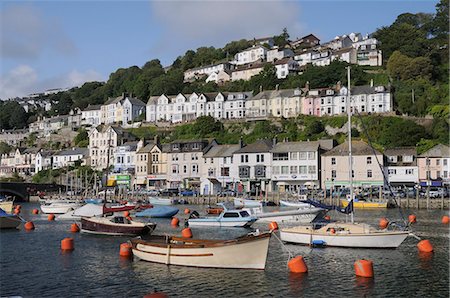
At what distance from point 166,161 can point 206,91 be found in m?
41.7

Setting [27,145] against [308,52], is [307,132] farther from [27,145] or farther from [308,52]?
[27,145]

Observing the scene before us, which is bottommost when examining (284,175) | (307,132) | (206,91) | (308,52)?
(284,175)

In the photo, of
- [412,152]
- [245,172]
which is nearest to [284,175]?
[245,172]

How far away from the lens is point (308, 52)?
483 ft

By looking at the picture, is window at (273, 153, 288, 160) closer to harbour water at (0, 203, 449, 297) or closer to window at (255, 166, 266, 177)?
window at (255, 166, 266, 177)

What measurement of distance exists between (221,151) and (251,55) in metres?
74.6

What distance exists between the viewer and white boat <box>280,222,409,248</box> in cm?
3184

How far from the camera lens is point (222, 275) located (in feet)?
82.1

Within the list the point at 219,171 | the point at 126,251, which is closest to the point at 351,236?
the point at 126,251

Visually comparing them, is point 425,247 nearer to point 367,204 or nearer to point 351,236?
point 351,236

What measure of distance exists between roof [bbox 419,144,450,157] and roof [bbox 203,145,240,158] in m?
33.4

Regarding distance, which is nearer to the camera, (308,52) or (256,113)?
(256,113)

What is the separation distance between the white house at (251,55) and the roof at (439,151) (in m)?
82.5

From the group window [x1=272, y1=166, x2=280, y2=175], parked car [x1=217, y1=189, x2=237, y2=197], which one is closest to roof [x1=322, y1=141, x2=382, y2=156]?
window [x1=272, y1=166, x2=280, y2=175]
